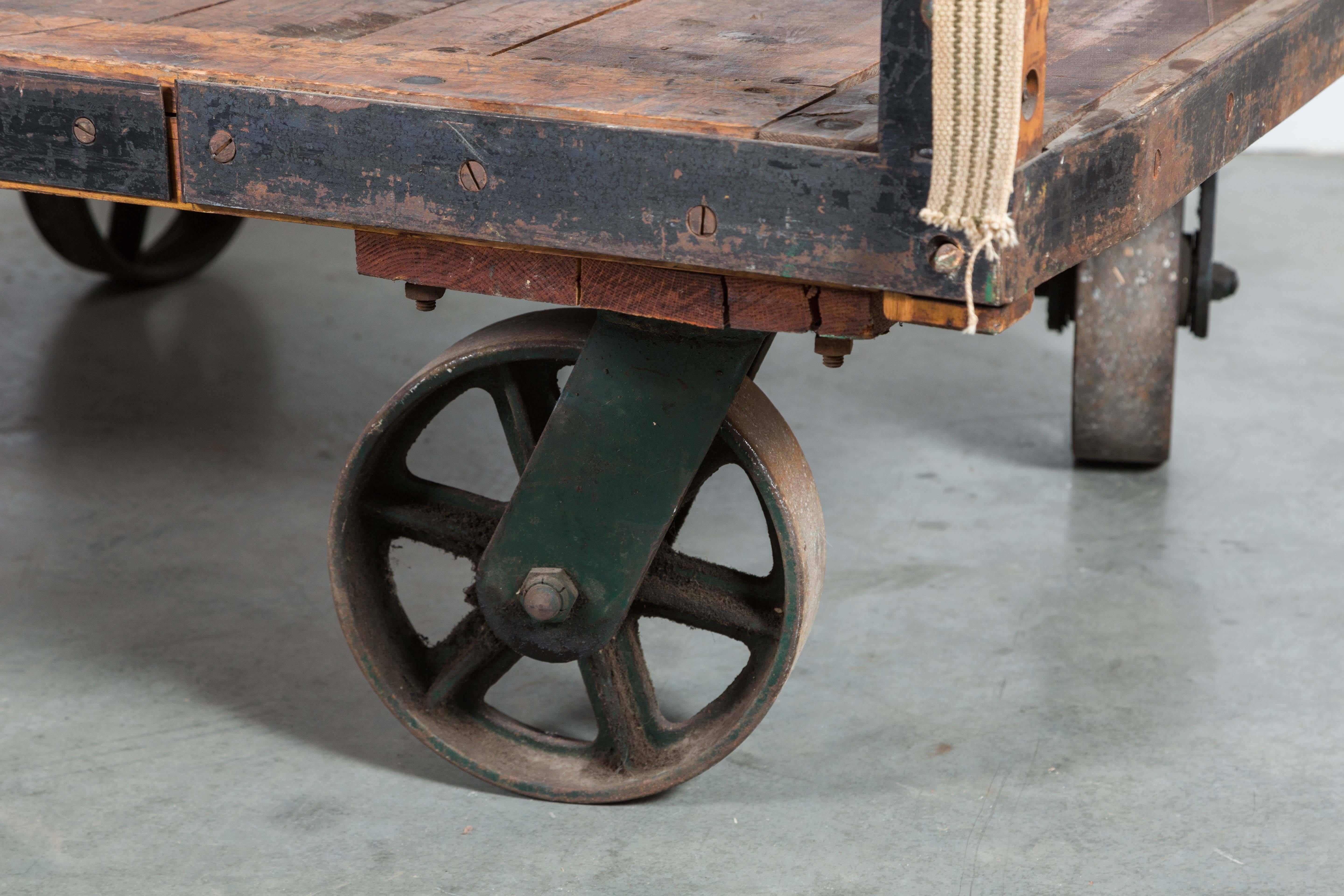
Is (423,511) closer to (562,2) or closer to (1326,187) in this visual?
(562,2)

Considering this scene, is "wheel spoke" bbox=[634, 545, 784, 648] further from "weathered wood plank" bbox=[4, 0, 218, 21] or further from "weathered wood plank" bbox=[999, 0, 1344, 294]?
"weathered wood plank" bbox=[4, 0, 218, 21]

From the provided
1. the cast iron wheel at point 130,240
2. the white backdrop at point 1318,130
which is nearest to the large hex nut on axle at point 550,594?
the cast iron wheel at point 130,240

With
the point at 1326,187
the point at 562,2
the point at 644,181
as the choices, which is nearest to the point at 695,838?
the point at 644,181

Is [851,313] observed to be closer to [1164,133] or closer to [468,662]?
[1164,133]

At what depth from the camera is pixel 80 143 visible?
62.8 inches

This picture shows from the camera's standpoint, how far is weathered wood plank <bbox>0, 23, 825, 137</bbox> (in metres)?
1.44

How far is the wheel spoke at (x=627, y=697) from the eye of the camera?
1894mm

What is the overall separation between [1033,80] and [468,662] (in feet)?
3.38

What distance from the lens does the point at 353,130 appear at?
1487mm

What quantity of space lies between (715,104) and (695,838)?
2.91 ft

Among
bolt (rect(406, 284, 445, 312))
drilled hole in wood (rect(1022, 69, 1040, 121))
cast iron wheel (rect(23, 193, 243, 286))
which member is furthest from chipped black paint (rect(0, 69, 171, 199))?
cast iron wheel (rect(23, 193, 243, 286))

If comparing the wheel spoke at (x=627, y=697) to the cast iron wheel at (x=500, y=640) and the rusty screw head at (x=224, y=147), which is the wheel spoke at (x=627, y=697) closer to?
the cast iron wheel at (x=500, y=640)

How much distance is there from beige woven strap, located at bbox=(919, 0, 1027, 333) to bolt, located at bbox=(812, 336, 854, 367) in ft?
0.86

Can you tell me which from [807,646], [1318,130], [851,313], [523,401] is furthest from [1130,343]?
[1318,130]
